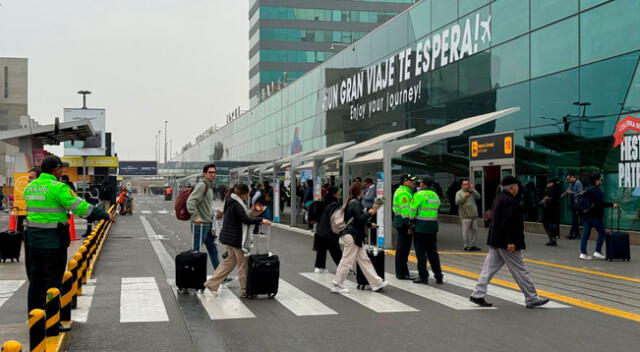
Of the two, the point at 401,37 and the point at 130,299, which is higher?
the point at 401,37

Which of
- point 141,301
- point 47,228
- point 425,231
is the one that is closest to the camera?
point 47,228

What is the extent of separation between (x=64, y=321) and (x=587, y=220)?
1129 cm

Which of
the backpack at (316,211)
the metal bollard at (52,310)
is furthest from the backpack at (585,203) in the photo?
the metal bollard at (52,310)

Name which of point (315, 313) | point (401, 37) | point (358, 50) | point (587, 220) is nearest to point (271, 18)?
point (358, 50)

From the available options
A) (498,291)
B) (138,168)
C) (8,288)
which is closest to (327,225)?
(498,291)

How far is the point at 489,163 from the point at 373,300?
52.1ft

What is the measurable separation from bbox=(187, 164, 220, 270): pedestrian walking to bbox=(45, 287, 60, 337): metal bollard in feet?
14.6

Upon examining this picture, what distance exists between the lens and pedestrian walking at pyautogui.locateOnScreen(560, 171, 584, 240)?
1925cm

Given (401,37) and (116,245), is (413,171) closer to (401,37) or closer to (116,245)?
(401,37)

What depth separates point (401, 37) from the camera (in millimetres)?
33938

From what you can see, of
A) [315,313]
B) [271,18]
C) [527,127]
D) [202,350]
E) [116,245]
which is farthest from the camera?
[271,18]

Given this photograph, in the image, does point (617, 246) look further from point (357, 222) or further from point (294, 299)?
point (294, 299)

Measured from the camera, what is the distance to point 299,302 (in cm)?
957

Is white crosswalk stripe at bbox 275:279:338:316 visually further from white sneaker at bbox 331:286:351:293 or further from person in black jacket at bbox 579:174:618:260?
person in black jacket at bbox 579:174:618:260
